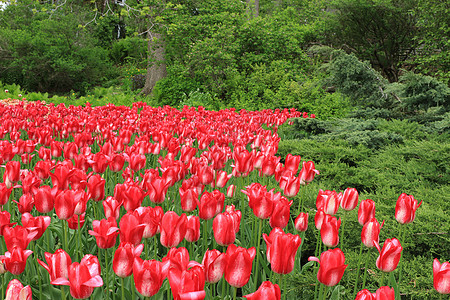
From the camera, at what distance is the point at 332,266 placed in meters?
1.34

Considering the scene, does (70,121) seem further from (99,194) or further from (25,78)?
(25,78)

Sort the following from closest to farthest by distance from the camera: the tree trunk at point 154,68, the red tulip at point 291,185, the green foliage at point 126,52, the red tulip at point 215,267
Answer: the red tulip at point 215,267 → the red tulip at point 291,185 → the tree trunk at point 154,68 → the green foliage at point 126,52

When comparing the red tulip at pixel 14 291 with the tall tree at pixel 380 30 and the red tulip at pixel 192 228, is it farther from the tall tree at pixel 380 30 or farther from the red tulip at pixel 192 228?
the tall tree at pixel 380 30

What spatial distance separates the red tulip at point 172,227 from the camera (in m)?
1.54

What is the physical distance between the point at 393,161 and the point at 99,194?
3.14 m

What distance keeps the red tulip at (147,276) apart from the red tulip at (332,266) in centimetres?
56

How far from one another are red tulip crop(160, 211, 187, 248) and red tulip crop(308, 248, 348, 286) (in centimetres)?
55

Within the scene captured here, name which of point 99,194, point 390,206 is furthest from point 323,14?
point 99,194

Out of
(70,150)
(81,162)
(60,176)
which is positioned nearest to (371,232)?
(60,176)

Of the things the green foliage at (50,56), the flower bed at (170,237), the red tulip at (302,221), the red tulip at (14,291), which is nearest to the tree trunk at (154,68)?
the green foliage at (50,56)

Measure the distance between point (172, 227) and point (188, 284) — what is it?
0.53 metres

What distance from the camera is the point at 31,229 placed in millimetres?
1532

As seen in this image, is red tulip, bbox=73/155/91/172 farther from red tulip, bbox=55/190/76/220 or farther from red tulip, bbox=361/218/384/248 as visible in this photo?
red tulip, bbox=361/218/384/248

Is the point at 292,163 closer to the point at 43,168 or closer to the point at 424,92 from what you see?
the point at 43,168
